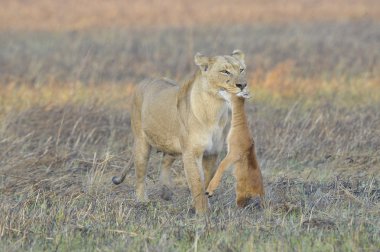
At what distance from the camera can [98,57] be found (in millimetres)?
15602

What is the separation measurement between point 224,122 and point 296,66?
8.01 meters

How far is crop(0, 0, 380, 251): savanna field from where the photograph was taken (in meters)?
6.13

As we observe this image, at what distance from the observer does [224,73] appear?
707 cm

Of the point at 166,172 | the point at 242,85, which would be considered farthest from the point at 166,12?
the point at 242,85

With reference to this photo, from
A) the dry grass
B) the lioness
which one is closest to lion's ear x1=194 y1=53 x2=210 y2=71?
the lioness

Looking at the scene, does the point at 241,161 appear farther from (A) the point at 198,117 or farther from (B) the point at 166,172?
(B) the point at 166,172

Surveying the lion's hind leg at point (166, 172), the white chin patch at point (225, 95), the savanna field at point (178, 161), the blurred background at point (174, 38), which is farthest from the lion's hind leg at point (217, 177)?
the blurred background at point (174, 38)

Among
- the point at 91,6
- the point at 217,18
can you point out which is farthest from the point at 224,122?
the point at 91,6

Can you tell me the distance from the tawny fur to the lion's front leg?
10.7 inches

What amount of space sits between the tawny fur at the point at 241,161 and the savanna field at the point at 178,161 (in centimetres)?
12

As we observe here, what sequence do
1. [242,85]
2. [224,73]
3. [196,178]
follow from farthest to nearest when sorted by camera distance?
Result: [196,178]
[224,73]
[242,85]

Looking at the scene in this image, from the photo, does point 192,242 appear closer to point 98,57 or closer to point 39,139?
point 39,139

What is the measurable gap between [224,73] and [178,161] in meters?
2.18

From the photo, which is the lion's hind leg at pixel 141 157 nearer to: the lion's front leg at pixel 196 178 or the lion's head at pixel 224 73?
the lion's front leg at pixel 196 178
